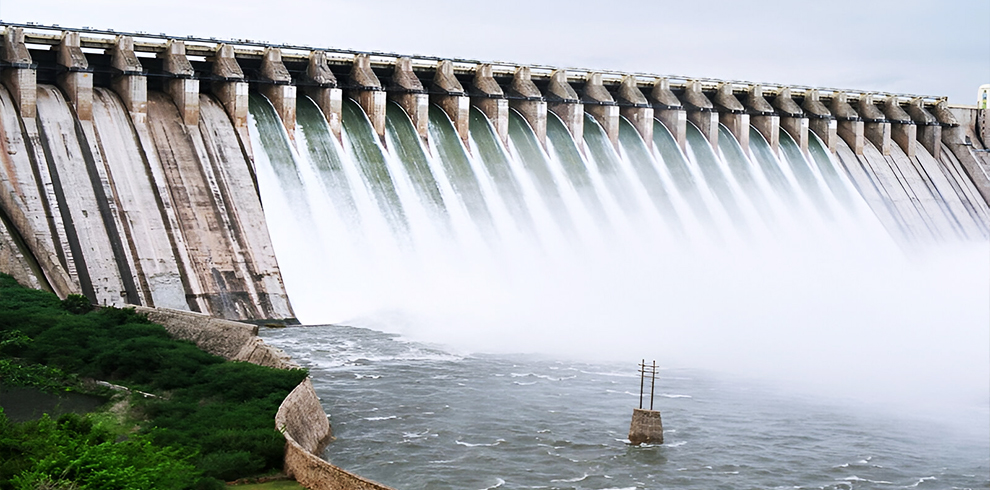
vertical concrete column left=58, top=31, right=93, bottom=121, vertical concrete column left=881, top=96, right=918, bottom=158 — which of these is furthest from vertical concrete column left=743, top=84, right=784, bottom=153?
vertical concrete column left=58, top=31, right=93, bottom=121

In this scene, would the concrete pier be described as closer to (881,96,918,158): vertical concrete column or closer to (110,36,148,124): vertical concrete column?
(110,36,148,124): vertical concrete column

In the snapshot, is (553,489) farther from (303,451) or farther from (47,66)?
(47,66)

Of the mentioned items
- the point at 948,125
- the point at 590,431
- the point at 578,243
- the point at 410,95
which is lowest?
the point at 590,431

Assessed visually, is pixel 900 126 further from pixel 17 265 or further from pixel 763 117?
pixel 17 265

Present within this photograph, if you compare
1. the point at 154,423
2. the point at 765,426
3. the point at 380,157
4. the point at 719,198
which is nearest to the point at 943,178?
the point at 719,198

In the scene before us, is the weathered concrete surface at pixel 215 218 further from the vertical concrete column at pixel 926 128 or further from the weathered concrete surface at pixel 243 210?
the vertical concrete column at pixel 926 128

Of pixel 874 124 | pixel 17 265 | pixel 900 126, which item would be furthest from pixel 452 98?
pixel 900 126
